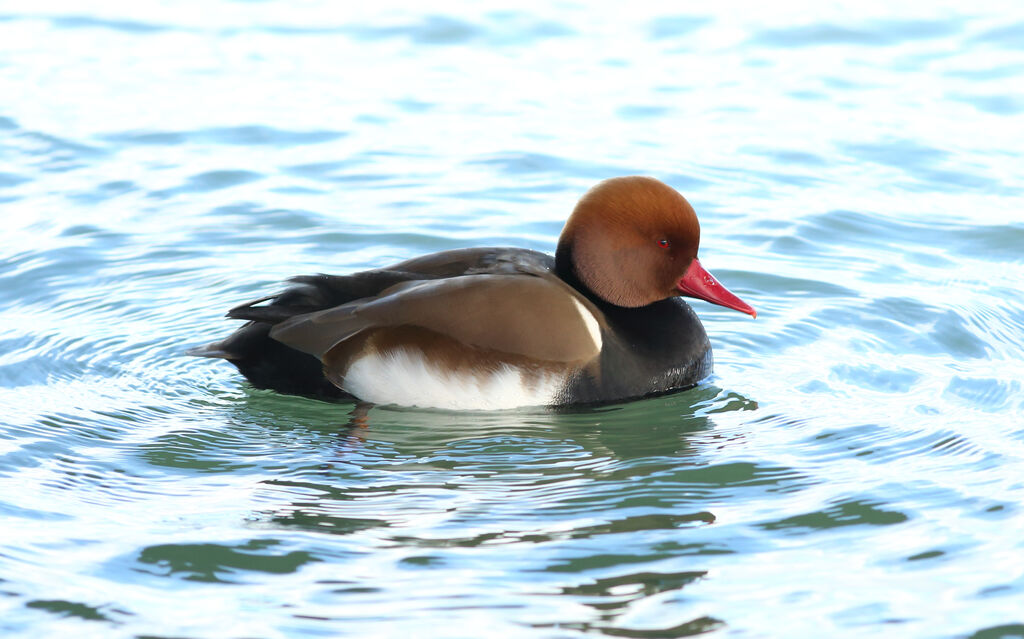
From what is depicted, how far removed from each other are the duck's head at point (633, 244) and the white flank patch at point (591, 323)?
300 millimetres

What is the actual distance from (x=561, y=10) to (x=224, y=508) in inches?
363

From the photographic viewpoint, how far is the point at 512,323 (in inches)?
228

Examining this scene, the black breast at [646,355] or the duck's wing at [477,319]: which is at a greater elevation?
the duck's wing at [477,319]

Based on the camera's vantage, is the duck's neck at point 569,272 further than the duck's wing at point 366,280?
Yes

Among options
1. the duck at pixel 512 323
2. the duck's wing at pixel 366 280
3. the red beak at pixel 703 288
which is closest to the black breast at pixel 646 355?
the duck at pixel 512 323

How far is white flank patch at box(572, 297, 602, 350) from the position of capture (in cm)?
593

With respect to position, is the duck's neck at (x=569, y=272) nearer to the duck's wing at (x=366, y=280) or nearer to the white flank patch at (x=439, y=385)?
the duck's wing at (x=366, y=280)

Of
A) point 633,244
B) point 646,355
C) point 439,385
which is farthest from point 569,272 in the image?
point 439,385

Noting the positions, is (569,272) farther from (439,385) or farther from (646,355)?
(439,385)

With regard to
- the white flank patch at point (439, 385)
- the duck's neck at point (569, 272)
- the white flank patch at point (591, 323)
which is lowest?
the white flank patch at point (439, 385)

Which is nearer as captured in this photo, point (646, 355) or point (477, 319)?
point (477, 319)

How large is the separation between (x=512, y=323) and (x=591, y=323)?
1.25 ft

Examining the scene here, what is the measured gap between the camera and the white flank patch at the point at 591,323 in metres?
5.93

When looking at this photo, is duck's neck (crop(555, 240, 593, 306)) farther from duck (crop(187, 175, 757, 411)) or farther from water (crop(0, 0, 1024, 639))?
water (crop(0, 0, 1024, 639))
